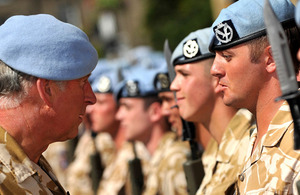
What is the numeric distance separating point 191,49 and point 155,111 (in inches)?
96.3

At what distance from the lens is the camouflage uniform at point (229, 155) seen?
4609 mm

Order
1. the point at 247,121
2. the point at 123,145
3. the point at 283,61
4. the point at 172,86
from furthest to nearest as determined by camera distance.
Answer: the point at 123,145 → the point at 172,86 → the point at 247,121 → the point at 283,61

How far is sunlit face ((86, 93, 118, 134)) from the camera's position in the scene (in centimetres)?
878

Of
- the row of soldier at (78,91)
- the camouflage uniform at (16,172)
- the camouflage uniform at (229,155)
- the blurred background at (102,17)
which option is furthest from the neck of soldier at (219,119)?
the blurred background at (102,17)

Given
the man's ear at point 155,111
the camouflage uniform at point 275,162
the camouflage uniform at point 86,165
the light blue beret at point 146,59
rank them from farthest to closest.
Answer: the light blue beret at point 146,59 → the camouflage uniform at point 86,165 → the man's ear at point 155,111 → the camouflage uniform at point 275,162

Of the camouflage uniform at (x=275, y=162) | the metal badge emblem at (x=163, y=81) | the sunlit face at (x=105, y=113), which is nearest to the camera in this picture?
the camouflage uniform at (x=275, y=162)

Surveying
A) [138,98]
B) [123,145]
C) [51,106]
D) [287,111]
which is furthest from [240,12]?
[123,145]

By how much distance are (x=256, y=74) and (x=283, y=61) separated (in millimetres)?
854

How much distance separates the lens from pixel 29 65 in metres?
3.34

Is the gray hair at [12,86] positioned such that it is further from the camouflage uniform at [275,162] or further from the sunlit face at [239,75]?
the camouflage uniform at [275,162]

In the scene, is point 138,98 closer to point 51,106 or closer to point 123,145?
point 123,145

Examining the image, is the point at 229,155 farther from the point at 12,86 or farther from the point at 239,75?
the point at 12,86

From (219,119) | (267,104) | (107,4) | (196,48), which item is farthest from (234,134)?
(107,4)

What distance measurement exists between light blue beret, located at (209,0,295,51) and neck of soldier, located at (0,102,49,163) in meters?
1.13
